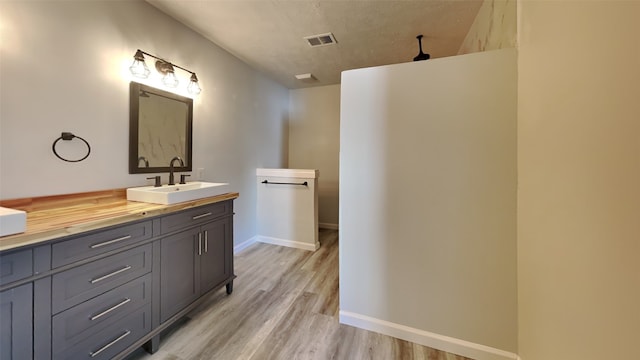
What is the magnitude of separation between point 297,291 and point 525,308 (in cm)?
163

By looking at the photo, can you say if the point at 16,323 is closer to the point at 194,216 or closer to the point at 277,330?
the point at 194,216

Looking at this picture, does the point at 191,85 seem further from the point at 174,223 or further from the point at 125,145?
the point at 174,223

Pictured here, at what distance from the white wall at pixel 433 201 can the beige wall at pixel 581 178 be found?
0.44 ft

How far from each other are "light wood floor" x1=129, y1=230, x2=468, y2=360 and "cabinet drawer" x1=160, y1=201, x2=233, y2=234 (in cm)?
73

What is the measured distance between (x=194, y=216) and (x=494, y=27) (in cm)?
254

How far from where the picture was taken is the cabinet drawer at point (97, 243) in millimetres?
1014

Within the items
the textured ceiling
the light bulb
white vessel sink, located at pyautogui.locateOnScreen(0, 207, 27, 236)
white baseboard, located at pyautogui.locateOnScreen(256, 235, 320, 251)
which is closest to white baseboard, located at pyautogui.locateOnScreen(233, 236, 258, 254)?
white baseboard, located at pyautogui.locateOnScreen(256, 235, 320, 251)

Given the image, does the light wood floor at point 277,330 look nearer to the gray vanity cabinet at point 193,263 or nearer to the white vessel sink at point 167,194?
the gray vanity cabinet at point 193,263

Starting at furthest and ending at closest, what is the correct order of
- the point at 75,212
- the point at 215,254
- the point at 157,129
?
the point at 157,129, the point at 215,254, the point at 75,212

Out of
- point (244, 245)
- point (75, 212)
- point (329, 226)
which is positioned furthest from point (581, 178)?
point (329, 226)

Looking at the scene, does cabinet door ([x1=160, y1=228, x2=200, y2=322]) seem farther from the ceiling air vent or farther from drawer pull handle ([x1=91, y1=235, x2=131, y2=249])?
the ceiling air vent

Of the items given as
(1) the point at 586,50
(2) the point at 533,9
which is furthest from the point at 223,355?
(2) the point at 533,9

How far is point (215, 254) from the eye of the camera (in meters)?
1.91

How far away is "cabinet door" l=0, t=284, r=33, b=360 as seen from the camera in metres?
0.86
